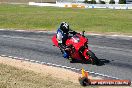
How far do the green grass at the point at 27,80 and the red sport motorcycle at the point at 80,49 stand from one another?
256 cm

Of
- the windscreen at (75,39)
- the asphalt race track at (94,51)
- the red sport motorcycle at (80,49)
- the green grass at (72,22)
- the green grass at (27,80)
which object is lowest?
the green grass at (72,22)

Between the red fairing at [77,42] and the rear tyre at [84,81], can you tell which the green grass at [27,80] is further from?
the red fairing at [77,42]

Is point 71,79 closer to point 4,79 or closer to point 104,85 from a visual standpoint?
point 104,85

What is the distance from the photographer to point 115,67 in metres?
14.7

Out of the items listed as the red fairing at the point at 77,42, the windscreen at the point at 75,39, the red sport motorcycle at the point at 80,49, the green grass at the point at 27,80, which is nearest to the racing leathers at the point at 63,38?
the red sport motorcycle at the point at 80,49

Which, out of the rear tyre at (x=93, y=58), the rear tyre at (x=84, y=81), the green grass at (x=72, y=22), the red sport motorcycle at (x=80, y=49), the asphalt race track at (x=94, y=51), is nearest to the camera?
the rear tyre at (x=84, y=81)

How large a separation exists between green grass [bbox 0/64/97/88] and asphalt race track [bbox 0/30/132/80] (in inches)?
98.3

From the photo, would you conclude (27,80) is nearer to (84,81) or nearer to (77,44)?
(84,81)

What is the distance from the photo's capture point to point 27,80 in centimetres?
1192

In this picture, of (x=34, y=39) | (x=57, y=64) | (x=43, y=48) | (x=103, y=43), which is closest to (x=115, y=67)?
(x=57, y=64)

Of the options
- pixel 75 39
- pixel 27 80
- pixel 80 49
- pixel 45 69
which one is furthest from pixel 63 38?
pixel 27 80

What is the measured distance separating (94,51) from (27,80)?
725 cm

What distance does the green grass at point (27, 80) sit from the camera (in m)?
11.3

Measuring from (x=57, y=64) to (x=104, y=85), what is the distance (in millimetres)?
3827
